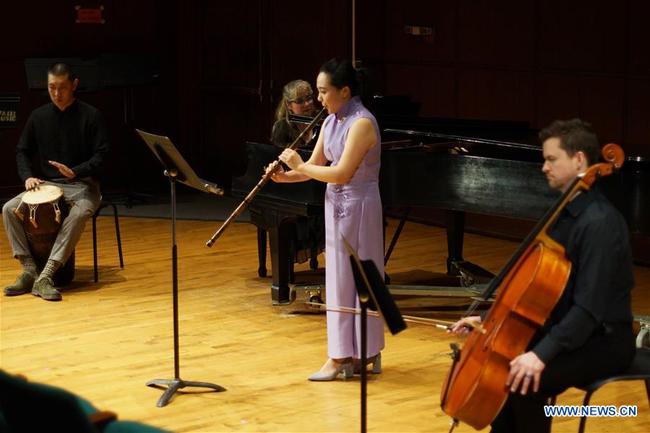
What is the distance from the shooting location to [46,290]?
21.4 ft

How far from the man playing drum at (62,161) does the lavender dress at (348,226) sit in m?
2.26

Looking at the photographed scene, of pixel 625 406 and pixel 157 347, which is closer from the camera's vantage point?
pixel 625 406

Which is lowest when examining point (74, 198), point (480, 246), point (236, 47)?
point (480, 246)

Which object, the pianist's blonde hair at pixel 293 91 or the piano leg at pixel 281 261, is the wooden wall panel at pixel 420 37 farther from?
the piano leg at pixel 281 261

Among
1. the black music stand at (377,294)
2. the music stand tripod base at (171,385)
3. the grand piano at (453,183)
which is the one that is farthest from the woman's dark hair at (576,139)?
the music stand tripod base at (171,385)

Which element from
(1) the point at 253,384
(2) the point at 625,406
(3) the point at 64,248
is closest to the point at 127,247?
(3) the point at 64,248

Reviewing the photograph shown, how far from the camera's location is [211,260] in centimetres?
757

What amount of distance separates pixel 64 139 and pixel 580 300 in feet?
14.1

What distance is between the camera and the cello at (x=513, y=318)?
129 inches

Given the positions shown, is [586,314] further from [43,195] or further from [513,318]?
[43,195]

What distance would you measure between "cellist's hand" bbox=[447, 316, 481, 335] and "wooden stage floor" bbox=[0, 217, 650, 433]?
0.99 metres

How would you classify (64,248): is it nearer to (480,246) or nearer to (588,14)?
(480,246)

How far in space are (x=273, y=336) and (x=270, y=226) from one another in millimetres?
838

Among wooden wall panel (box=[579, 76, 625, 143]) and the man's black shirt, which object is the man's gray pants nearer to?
the man's black shirt
